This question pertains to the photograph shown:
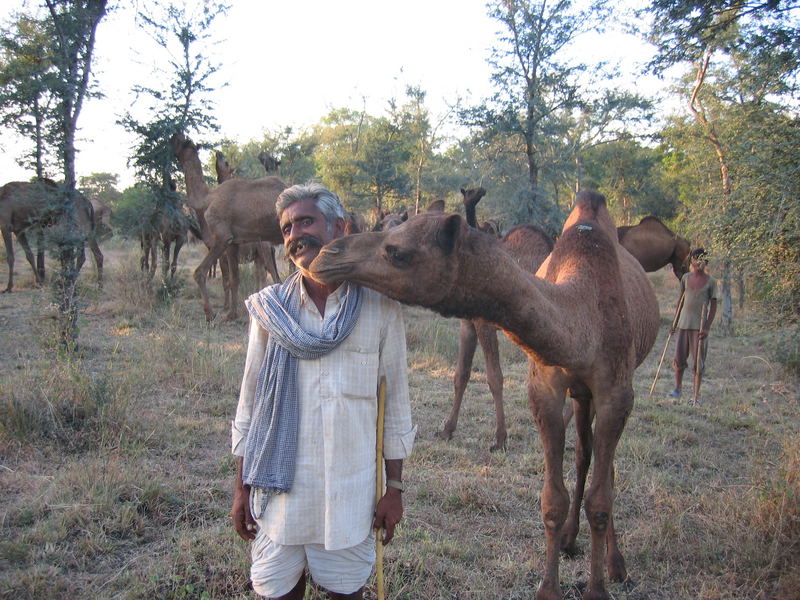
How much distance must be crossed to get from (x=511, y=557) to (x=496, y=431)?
213 centimetres

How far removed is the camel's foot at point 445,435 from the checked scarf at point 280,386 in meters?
3.73

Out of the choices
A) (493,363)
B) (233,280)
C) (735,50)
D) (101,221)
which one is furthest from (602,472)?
(101,221)

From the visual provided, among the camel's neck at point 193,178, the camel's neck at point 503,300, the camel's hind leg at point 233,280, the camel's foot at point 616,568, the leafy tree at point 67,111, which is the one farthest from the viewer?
the camel's neck at point 193,178

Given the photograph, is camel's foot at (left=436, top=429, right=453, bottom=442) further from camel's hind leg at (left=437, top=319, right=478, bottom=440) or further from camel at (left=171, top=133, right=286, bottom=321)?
camel at (left=171, top=133, right=286, bottom=321)

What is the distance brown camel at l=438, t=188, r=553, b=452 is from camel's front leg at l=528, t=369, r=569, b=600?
2292 mm

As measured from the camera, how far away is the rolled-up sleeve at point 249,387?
91.3 inches

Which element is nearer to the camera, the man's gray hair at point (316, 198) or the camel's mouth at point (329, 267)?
the camel's mouth at point (329, 267)

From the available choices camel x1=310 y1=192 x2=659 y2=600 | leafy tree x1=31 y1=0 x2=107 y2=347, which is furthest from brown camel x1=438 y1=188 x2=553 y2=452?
leafy tree x1=31 y1=0 x2=107 y2=347

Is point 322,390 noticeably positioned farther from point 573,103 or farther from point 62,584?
point 573,103

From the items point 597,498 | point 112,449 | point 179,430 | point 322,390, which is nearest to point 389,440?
point 322,390

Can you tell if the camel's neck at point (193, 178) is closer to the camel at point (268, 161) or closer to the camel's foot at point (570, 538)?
the camel at point (268, 161)

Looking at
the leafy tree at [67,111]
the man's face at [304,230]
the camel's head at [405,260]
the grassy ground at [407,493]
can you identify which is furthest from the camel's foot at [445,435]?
the leafy tree at [67,111]

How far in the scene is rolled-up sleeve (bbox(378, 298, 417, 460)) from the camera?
7.62 ft

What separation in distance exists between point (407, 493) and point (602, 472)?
1.69m
